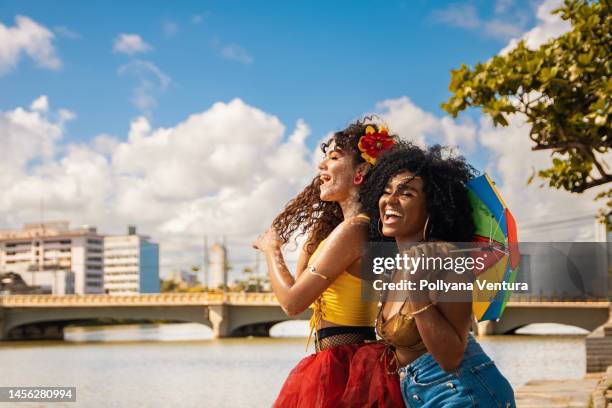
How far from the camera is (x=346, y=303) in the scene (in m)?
2.88

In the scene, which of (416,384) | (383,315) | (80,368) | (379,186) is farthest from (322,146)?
(80,368)

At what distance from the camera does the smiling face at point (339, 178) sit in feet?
9.75

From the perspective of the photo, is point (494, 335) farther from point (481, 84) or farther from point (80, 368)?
point (481, 84)

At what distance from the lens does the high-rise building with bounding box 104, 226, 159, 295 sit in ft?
564

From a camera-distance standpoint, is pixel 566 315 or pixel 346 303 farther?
pixel 566 315

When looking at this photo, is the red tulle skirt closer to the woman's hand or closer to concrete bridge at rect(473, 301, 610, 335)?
the woman's hand

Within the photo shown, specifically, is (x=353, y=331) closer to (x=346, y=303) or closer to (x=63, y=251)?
(x=346, y=303)

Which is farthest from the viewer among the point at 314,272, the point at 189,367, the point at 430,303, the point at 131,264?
the point at 131,264

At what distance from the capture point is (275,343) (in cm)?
4941

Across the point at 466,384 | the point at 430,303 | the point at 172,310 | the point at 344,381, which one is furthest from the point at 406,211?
the point at 172,310

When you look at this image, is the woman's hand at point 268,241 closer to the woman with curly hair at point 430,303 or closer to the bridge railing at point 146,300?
the woman with curly hair at point 430,303

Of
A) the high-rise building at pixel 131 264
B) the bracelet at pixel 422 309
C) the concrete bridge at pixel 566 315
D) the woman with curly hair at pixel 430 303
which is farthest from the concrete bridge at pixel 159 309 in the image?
the high-rise building at pixel 131 264

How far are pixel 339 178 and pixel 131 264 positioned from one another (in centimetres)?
17398

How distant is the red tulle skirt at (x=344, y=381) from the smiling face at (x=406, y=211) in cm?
46
